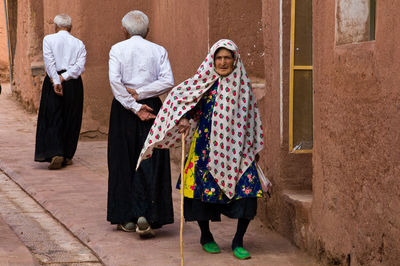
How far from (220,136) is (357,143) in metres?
1.01

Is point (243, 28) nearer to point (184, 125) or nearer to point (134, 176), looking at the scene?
point (134, 176)

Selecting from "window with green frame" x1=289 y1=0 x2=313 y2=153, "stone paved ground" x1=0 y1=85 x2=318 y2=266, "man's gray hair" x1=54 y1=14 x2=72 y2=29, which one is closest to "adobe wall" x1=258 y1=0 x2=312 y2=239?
"window with green frame" x1=289 y1=0 x2=313 y2=153

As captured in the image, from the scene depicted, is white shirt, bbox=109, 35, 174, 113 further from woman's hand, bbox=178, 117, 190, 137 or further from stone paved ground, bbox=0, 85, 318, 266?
stone paved ground, bbox=0, 85, 318, 266

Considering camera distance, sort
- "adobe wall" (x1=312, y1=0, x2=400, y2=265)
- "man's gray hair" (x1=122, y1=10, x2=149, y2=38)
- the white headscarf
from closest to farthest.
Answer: "adobe wall" (x1=312, y1=0, x2=400, y2=265)
the white headscarf
"man's gray hair" (x1=122, y1=10, x2=149, y2=38)

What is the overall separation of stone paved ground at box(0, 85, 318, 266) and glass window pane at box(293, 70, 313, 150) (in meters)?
0.77

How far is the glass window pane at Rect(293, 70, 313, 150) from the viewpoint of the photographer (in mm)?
6180

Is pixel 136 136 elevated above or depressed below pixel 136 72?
below

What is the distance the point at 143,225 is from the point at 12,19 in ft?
40.8

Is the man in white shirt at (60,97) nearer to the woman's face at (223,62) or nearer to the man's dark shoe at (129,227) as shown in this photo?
the man's dark shoe at (129,227)

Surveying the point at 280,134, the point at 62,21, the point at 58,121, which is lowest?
the point at 58,121

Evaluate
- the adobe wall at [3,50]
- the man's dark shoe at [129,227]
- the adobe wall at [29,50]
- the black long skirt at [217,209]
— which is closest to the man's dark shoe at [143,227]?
the man's dark shoe at [129,227]

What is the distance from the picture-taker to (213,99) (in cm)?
530

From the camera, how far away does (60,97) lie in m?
9.39

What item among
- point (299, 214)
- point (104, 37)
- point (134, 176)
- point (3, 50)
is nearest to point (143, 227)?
point (134, 176)
